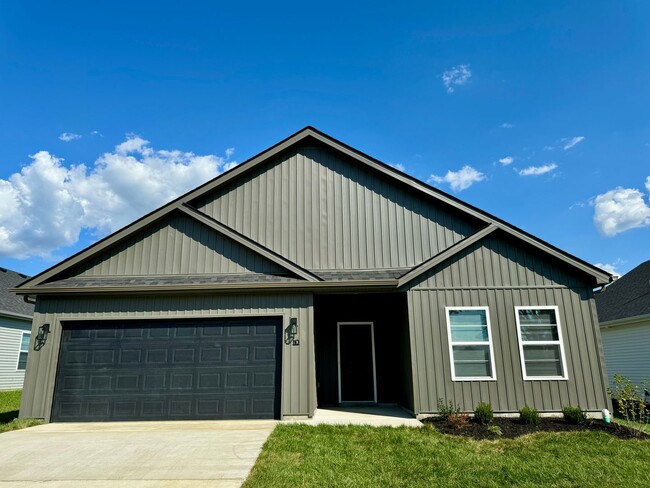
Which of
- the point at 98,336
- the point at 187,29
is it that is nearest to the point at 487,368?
the point at 98,336

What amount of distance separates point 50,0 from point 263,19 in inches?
227

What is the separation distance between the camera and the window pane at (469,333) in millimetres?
9242

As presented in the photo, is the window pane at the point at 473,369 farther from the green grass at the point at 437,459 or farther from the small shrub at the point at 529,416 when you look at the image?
the green grass at the point at 437,459

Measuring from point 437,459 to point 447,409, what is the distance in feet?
10.1

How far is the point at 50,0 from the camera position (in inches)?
425

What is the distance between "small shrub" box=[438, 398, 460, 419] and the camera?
8.62 metres

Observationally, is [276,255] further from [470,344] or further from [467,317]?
[470,344]

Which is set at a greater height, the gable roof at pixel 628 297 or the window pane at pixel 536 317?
the gable roof at pixel 628 297

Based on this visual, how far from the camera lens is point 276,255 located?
9.72 m

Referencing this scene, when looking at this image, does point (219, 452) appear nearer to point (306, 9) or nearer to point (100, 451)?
point (100, 451)

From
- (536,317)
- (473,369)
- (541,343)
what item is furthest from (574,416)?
(536,317)

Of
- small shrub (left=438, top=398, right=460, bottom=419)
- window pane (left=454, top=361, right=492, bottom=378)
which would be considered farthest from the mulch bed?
window pane (left=454, top=361, right=492, bottom=378)

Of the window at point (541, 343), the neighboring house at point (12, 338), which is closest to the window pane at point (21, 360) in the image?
the neighboring house at point (12, 338)

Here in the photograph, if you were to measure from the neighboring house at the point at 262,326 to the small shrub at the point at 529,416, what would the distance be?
595 mm
